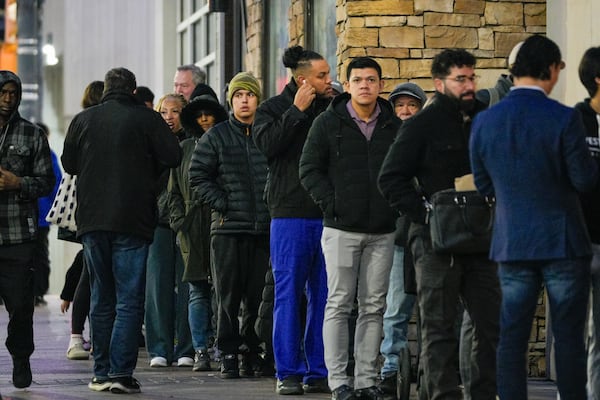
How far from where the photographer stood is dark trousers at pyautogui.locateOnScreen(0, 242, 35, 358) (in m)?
11.3

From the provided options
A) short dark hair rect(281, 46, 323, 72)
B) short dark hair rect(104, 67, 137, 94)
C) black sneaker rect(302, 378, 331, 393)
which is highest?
short dark hair rect(281, 46, 323, 72)

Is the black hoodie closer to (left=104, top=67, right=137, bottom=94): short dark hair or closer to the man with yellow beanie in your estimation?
(left=104, top=67, right=137, bottom=94): short dark hair

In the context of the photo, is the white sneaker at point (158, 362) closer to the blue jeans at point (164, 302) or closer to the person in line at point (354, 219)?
the blue jeans at point (164, 302)

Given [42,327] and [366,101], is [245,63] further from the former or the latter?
[366,101]

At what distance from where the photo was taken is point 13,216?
447 inches

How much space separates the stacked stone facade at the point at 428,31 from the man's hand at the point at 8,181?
9.25 ft

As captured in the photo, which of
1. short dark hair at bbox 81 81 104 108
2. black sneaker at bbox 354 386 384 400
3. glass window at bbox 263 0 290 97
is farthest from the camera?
glass window at bbox 263 0 290 97

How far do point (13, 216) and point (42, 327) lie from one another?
22.1ft

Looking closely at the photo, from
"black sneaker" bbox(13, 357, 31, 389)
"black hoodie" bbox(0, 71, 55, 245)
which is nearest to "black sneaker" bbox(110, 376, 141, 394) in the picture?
"black sneaker" bbox(13, 357, 31, 389)

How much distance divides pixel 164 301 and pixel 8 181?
2414mm

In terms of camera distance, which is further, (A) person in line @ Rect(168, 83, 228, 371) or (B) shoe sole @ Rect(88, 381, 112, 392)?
(A) person in line @ Rect(168, 83, 228, 371)

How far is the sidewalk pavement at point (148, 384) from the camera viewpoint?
1109 centimetres

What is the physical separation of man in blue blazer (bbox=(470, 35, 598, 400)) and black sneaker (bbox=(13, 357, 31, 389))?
406 cm

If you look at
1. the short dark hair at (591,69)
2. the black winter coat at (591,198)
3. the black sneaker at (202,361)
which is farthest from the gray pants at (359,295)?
the black sneaker at (202,361)
